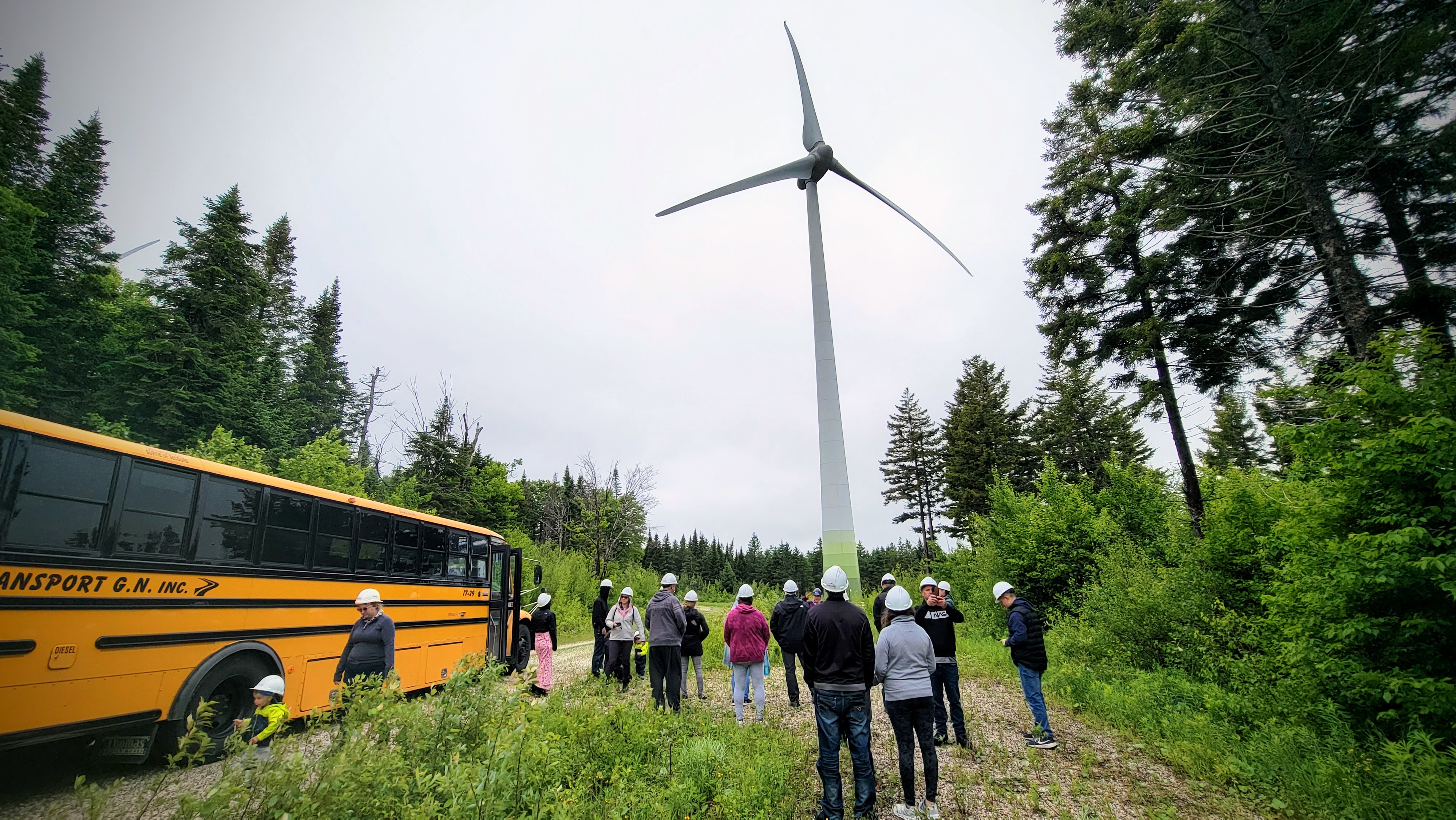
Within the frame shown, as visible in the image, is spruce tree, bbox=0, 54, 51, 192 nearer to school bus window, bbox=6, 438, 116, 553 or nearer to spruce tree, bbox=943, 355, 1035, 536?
school bus window, bbox=6, 438, 116, 553

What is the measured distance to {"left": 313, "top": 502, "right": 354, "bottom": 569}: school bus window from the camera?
766 cm

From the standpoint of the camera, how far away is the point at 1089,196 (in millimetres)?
16828

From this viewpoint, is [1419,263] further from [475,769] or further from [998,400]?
[998,400]

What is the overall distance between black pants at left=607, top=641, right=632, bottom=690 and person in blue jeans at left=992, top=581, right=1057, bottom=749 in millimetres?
6152

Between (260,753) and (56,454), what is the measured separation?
11.7ft

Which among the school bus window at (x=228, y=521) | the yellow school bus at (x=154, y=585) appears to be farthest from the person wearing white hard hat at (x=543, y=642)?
the school bus window at (x=228, y=521)

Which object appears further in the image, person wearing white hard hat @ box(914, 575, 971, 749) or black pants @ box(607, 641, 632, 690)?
black pants @ box(607, 641, 632, 690)

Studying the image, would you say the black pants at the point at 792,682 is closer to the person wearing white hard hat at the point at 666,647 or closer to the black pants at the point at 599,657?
the person wearing white hard hat at the point at 666,647

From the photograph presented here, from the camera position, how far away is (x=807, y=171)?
15.6m

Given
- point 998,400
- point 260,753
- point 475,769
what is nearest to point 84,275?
point 260,753

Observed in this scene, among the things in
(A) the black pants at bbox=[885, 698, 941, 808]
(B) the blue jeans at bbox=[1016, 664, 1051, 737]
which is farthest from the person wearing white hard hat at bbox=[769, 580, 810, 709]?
(B) the blue jeans at bbox=[1016, 664, 1051, 737]

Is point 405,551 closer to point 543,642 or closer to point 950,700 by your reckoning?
point 543,642

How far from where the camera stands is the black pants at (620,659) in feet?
30.7


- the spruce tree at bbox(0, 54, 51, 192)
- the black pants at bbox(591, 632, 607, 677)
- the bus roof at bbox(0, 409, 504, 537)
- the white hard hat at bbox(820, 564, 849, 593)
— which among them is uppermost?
the spruce tree at bbox(0, 54, 51, 192)
